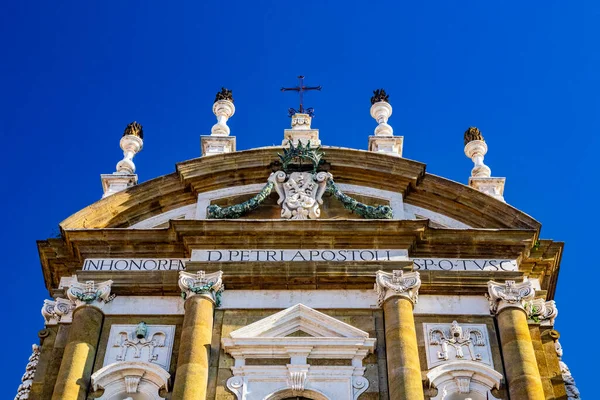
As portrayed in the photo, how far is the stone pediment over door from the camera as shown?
62.1 ft

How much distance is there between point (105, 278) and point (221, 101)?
5.76 meters

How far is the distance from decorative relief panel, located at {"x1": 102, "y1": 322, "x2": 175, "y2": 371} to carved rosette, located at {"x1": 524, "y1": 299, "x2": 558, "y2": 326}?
20.2 feet

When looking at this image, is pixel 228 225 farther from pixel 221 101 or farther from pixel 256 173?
pixel 221 101

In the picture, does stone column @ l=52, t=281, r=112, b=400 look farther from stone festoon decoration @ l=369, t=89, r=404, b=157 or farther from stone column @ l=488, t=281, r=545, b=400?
stone column @ l=488, t=281, r=545, b=400

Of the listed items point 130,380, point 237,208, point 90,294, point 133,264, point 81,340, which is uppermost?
point 237,208

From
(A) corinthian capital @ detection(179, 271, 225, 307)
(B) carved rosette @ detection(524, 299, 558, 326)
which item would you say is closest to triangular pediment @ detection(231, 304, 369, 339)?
(A) corinthian capital @ detection(179, 271, 225, 307)

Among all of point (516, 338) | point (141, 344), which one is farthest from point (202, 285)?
point (516, 338)

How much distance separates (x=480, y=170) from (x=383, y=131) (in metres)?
2.15

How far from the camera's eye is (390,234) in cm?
2123

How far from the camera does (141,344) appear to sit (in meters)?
19.9

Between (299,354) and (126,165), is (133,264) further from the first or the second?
(299,354)

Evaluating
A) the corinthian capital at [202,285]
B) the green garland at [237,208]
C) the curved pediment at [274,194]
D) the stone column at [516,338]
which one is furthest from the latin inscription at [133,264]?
the stone column at [516,338]

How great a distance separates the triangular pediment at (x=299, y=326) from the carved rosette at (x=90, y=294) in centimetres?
247

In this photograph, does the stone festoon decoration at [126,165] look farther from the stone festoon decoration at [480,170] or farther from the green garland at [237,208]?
the stone festoon decoration at [480,170]
